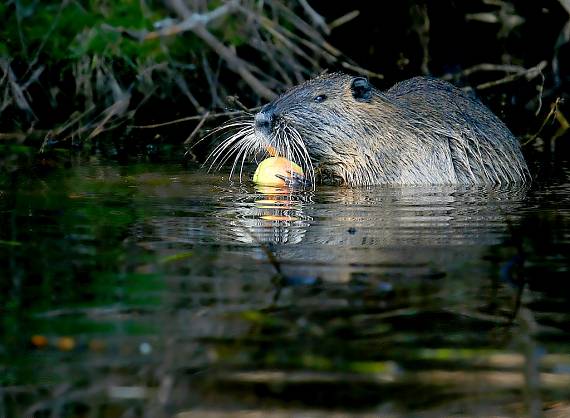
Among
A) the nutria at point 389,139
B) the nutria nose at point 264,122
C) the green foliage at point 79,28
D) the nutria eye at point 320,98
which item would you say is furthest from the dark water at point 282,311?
the green foliage at point 79,28

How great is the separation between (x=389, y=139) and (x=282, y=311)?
3.04 m

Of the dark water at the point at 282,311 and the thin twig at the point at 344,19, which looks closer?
the dark water at the point at 282,311

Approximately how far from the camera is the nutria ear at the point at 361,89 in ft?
18.4

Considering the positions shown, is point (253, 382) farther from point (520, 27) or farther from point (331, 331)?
point (520, 27)

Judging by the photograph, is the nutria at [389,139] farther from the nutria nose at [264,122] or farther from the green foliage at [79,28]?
the green foliage at [79,28]

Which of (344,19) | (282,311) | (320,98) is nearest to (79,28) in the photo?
(344,19)

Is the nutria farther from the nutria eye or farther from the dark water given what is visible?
the dark water

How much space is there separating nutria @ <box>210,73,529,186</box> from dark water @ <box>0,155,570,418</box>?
1.05 m

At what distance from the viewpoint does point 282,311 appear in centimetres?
274

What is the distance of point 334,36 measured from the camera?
897 cm

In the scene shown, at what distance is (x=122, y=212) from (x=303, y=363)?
84.8 inches

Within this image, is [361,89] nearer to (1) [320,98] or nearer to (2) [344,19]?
(1) [320,98]

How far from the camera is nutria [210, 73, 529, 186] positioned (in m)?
5.56

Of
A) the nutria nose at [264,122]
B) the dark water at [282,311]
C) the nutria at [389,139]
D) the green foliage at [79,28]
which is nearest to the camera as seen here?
the dark water at [282,311]
